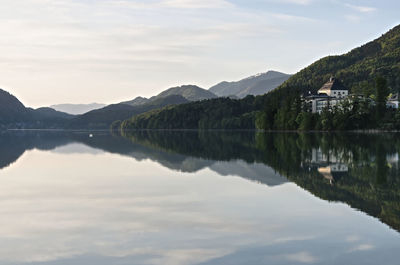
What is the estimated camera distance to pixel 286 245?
680 inches

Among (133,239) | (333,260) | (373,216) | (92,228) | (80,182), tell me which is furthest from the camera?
(80,182)

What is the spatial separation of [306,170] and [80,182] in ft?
61.0

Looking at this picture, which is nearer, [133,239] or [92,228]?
[133,239]

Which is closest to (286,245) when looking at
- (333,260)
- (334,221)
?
(333,260)

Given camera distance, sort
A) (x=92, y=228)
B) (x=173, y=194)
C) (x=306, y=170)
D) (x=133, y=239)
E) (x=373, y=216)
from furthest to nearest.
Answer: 1. (x=306, y=170)
2. (x=173, y=194)
3. (x=373, y=216)
4. (x=92, y=228)
5. (x=133, y=239)

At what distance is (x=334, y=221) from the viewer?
69.3ft

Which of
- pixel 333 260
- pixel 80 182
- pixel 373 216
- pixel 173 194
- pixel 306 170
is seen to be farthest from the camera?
pixel 306 170

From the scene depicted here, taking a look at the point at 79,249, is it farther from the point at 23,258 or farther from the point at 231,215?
the point at 231,215

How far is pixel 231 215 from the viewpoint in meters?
22.9

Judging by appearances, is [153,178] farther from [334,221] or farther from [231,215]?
[334,221]

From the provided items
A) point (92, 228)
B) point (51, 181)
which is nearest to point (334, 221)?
point (92, 228)

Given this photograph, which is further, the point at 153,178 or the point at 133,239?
the point at 153,178

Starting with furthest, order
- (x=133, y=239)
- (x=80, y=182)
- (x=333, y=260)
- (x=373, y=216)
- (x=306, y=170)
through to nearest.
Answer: (x=306, y=170)
(x=80, y=182)
(x=373, y=216)
(x=133, y=239)
(x=333, y=260)

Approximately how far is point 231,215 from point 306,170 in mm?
19859
